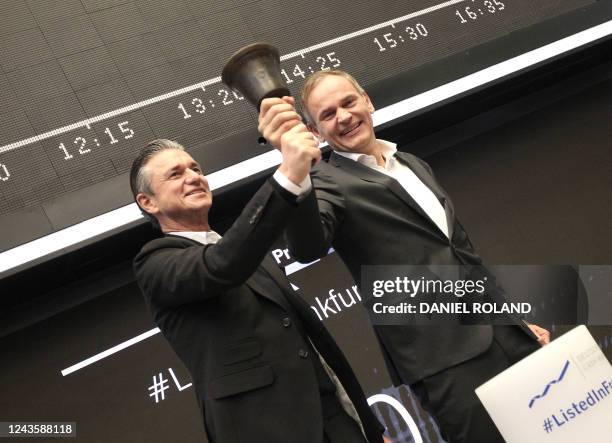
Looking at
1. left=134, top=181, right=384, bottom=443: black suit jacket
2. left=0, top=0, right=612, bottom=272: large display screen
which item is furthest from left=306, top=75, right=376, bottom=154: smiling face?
left=0, top=0, right=612, bottom=272: large display screen

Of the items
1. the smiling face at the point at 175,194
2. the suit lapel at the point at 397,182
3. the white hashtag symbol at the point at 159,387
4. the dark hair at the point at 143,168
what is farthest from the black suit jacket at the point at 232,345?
the white hashtag symbol at the point at 159,387

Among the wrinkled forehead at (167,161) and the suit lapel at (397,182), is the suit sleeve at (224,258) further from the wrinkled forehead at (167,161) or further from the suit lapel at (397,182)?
the suit lapel at (397,182)

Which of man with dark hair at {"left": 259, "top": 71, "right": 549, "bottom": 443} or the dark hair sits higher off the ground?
the dark hair

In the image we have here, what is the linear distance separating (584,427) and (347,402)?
50 cm

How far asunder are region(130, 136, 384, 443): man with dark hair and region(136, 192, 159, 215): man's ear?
5 centimetres

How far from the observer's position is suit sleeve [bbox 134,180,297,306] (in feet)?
4.27

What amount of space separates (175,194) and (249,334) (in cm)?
38

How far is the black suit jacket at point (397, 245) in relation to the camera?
1.60 metres

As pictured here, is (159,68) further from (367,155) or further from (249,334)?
(249,334)

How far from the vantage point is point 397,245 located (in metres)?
1.63

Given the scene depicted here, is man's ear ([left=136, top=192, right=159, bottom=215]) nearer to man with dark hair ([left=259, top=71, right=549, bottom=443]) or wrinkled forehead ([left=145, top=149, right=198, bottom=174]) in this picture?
wrinkled forehead ([left=145, top=149, right=198, bottom=174])

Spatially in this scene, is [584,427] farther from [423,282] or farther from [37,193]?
[37,193]

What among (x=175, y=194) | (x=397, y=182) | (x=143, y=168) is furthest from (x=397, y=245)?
(x=143, y=168)

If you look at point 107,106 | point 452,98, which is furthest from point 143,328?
point 452,98
